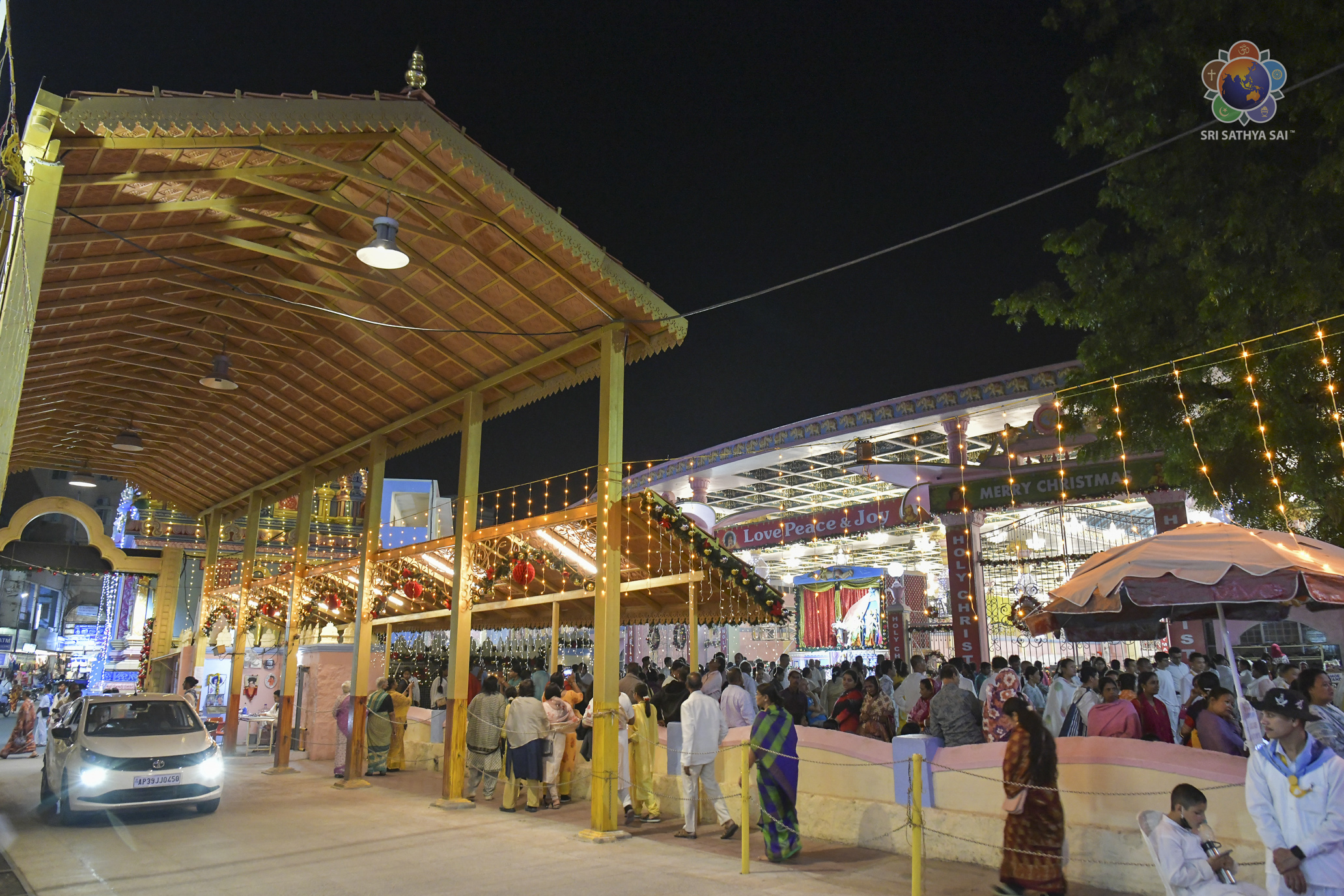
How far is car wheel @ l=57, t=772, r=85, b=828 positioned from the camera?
30.5ft

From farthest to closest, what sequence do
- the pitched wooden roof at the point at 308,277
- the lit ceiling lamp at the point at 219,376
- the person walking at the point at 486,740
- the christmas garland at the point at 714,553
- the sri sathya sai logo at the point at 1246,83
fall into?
the person walking at the point at 486,740 < the lit ceiling lamp at the point at 219,376 < the christmas garland at the point at 714,553 < the sri sathya sai logo at the point at 1246,83 < the pitched wooden roof at the point at 308,277

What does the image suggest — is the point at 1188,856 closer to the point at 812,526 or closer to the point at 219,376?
the point at 219,376

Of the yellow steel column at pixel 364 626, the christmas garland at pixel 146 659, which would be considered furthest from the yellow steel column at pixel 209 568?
the yellow steel column at pixel 364 626

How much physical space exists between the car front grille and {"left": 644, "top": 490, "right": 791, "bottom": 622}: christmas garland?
5857 mm

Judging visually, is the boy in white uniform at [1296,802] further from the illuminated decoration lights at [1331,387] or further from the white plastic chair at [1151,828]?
the illuminated decoration lights at [1331,387]

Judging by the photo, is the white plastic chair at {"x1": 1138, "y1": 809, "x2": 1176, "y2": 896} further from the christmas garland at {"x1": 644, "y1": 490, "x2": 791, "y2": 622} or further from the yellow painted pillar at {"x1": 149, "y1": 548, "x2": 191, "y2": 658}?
the yellow painted pillar at {"x1": 149, "y1": 548, "x2": 191, "y2": 658}

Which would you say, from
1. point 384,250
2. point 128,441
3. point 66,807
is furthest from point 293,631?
point 384,250

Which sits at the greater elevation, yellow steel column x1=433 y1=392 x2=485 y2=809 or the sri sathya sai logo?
the sri sathya sai logo

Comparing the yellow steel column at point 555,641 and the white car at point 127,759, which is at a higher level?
the yellow steel column at point 555,641

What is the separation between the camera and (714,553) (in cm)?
1056

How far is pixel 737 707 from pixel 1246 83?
8534 mm

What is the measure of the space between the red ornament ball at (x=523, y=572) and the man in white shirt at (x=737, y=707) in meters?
3.19

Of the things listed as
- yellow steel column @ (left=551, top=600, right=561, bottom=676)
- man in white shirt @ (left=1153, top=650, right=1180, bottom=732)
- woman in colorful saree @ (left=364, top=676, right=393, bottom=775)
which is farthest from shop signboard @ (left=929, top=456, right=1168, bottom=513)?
woman in colorful saree @ (left=364, top=676, right=393, bottom=775)

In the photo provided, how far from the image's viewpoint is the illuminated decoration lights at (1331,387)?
8.19 metres
